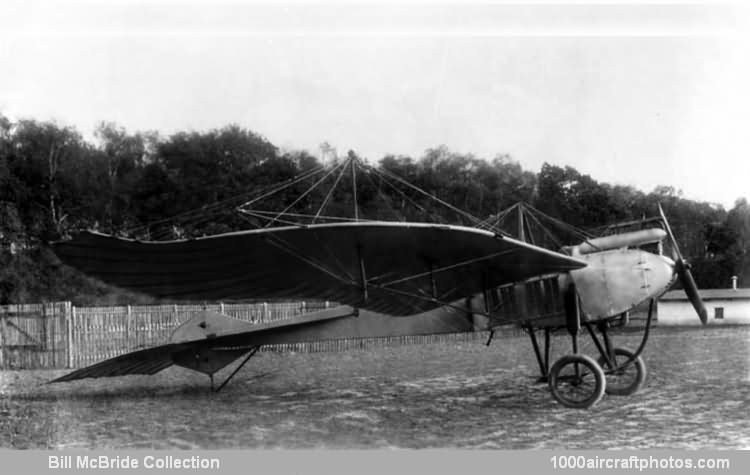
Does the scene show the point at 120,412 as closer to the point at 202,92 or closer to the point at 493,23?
the point at 202,92

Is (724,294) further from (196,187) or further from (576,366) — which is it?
(196,187)

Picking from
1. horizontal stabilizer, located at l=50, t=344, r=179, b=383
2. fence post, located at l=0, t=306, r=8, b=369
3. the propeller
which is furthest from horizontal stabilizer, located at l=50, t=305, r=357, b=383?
fence post, located at l=0, t=306, r=8, b=369

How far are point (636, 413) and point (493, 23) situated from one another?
454 cm

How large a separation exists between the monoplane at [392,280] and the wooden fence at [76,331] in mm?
4798

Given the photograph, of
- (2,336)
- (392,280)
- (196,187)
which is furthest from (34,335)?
(392,280)

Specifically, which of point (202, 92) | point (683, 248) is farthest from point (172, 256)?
point (683, 248)

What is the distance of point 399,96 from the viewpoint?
8398 millimetres

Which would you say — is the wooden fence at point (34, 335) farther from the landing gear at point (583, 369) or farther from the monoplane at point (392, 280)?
the landing gear at point (583, 369)

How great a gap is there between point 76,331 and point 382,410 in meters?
10.1

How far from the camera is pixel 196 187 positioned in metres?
13.6

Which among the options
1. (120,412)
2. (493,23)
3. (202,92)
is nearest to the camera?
(493,23)

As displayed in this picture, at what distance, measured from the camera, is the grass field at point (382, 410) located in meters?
5.94

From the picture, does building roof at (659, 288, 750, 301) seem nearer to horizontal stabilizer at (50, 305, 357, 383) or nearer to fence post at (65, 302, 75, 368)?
horizontal stabilizer at (50, 305, 357, 383)

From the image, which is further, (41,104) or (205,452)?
(41,104)
